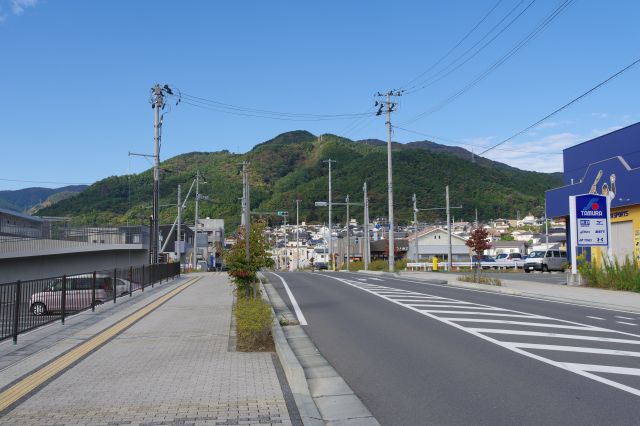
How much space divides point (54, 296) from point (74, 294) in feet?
5.71

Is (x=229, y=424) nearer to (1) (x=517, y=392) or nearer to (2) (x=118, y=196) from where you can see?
(1) (x=517, y=392)

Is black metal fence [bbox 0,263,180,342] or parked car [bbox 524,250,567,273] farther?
parked car [bbox 524,250,567,273]

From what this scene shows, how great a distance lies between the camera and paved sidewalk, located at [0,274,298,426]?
6609 mm

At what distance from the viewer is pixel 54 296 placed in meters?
14.8

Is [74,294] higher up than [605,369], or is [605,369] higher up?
[74,294]

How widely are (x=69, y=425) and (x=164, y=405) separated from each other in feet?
3.61

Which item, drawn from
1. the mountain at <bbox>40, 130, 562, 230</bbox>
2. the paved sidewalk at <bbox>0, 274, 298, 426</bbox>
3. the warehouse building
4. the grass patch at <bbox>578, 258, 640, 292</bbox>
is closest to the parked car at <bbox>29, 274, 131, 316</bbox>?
the paved sidewalk at <bbox>0, 274, 298, 426</bbox>

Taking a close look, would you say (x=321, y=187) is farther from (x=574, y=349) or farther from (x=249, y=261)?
(x=574, y=349)

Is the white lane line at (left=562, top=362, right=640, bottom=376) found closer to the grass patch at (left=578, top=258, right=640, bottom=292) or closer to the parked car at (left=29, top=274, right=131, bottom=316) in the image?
the parked car at (left=29, top=274, right=131, bottom=316)

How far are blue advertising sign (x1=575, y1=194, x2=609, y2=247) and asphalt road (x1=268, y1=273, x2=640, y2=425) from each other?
30.5 ft

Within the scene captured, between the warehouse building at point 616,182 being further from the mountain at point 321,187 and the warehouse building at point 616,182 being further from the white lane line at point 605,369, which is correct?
the mountain at point 321,187

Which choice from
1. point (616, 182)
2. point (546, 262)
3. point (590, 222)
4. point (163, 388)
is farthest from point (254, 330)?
point (546, 262)

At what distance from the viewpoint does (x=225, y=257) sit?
16.5 metres

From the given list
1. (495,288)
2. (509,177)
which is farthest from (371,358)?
(509,177)
